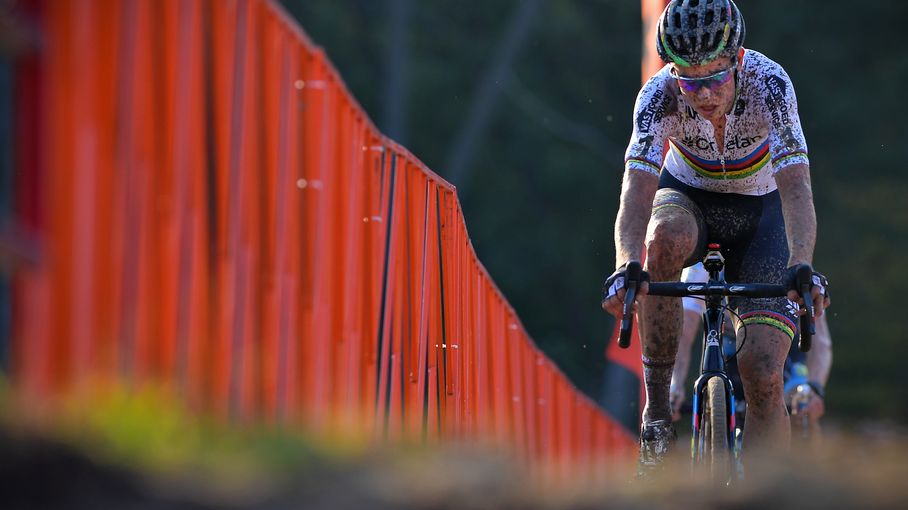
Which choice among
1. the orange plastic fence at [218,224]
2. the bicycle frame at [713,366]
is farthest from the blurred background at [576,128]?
the orange plastic fence at [218,224]

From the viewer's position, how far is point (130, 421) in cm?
293

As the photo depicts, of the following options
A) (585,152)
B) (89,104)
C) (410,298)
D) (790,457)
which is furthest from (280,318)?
(585,152)

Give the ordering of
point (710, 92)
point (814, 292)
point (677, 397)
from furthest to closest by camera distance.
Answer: point (677, 397) < point (710, 92) < point (814, 292)

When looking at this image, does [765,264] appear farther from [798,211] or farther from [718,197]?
[798,211]

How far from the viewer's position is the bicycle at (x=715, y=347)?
528 cm

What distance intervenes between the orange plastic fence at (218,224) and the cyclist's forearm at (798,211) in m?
1.45

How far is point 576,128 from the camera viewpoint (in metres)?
33.8

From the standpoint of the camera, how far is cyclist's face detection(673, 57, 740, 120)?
18.9ft

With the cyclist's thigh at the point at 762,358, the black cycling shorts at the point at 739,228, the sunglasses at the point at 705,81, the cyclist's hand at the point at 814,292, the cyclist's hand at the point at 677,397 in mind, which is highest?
the sunglasses at the point at 705,81

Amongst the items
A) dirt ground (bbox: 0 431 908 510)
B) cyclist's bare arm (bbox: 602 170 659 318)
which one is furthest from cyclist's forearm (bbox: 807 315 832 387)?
dirt ground (bbox: 0 431 908 510)

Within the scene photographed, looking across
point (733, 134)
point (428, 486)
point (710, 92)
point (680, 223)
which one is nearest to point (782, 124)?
point (710, 92)

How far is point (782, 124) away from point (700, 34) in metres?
0.46

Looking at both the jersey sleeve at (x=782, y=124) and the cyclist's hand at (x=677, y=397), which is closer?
the jersey sleeve at (x=782, y=124)

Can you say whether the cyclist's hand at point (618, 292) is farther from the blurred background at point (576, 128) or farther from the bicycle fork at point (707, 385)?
the blurred background at point (576, 128)
